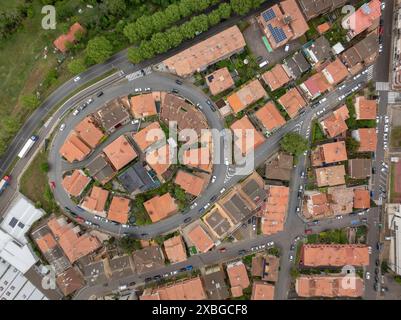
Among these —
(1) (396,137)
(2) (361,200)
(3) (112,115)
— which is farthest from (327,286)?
(3) (112,115)

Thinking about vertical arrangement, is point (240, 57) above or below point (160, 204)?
above

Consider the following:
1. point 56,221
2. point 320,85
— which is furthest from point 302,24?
point 56,221

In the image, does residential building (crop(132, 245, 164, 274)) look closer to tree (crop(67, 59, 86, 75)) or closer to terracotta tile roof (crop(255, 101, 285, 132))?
terracotta tile roof (crop(255, 101, 285, 132))

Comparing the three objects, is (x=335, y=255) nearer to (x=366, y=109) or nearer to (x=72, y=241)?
(x=366, y=109)

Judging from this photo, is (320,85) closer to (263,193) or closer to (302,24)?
(302,24)

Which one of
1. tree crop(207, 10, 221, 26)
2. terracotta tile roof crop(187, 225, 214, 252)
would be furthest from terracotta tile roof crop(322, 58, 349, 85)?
terracotta tile roof crop(187, 225, 214, 252)

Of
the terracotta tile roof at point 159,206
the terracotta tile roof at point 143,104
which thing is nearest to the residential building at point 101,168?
the terracotta tile roof at point 159,206
